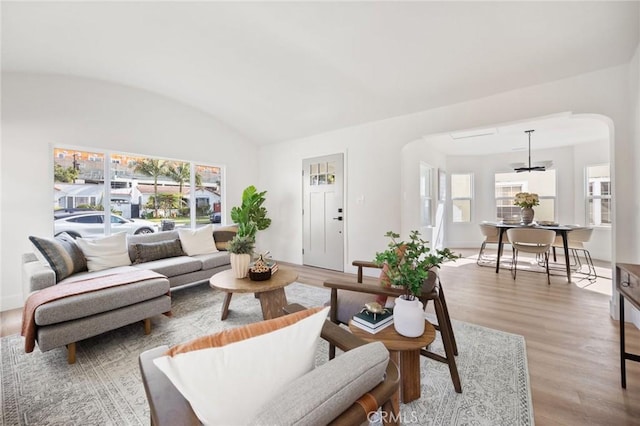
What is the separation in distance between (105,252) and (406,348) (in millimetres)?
3444

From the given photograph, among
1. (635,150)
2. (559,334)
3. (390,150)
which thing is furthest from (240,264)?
(635,150)

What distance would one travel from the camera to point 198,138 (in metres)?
4.83

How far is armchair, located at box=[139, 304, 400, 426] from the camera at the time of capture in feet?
1.87

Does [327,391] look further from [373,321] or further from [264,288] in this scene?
[264,288]

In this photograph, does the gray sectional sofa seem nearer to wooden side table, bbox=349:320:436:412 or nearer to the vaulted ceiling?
wooden side table, bbox=349:320:436:412

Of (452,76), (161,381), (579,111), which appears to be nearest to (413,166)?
(452,76)

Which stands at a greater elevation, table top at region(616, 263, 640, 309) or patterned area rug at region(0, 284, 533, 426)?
table top at region(616, 263, 640, 309)

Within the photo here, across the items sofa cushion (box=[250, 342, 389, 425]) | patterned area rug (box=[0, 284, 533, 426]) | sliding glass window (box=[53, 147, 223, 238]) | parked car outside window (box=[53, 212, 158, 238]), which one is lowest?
→ patterned area rug (box=[0, 284, 533, 426])

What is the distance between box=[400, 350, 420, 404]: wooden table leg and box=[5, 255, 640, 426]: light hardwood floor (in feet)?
2.13

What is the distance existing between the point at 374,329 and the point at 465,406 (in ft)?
2.37

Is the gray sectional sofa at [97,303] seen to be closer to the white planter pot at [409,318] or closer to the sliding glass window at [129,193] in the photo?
the sliding glass window at [129,193]

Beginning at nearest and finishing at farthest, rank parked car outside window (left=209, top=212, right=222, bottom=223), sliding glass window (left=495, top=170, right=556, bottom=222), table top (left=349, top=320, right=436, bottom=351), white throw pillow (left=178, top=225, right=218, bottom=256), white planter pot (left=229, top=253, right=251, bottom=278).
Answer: table top (left=349, top=320, right=436, bottom=351) → white planter pot (left=229, top=253, right=251, bottom=278) → white throw pillow (left=178, top=225, right=218, bottom=256) → parked car outside window (left=209, top=212, right=222, bottom=223) → sliding glass window (left=495, top=170, right=556, bottom=222)

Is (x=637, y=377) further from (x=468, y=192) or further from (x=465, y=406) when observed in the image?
(x=468, y=192)

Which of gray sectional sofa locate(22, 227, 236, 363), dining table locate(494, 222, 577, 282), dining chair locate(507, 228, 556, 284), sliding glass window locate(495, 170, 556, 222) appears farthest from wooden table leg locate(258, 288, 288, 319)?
sliding glass window locate(495, 170, 556, 222)
